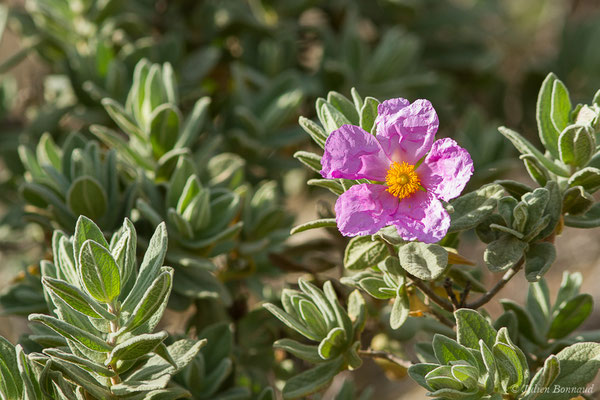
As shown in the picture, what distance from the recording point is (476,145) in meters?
2.39

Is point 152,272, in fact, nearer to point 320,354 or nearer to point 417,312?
point 320,354

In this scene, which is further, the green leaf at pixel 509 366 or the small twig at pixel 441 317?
the small twig at pixel 441 317

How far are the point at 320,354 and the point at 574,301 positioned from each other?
59 cm

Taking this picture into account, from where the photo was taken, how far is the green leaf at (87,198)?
1.62 m

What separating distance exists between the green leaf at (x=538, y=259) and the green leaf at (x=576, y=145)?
0.57 feet

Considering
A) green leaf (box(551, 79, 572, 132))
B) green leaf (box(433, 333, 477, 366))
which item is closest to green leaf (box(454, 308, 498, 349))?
green leaf (box(433, 333, 477, 366))

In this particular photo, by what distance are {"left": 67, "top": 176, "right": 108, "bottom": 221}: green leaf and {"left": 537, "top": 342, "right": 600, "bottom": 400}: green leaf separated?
1.06 metres

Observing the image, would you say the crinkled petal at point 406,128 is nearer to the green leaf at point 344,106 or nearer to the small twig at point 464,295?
the green leaf at point 344,106

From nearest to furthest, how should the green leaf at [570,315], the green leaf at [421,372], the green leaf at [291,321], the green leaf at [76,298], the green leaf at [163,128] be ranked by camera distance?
the green leaf at [76,298], the green leaf at [421,372], the green leaf at [291,321], the green leaf at [570,315], the green leaf at [163,128]

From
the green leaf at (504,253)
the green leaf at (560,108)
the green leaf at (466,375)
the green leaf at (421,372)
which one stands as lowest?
the green leaf at (421,372)

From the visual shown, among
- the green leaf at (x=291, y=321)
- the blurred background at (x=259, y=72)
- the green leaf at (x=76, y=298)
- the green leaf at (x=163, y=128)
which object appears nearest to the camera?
the green leaf at (x=76, y=298)

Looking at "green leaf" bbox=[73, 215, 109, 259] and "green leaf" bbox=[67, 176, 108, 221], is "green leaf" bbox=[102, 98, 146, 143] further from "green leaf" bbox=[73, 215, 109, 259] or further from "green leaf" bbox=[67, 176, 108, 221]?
"green leaf" bbox=[73, 215, 109, 259]

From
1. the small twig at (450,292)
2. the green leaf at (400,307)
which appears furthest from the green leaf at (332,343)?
the small twig at (450,292)

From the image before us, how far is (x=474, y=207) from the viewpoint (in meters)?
1.28
